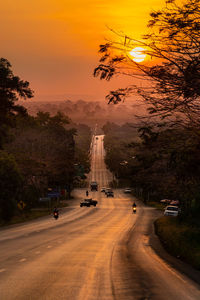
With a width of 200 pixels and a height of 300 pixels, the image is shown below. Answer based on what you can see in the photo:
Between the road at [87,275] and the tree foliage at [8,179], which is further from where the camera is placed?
the tree foliage at [8,179]

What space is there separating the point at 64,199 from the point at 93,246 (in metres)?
96.4

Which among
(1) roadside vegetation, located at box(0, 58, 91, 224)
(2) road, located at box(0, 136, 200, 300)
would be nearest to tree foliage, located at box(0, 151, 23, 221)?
(1) roadside vegetation, located at box(0, 58, 91, 224)

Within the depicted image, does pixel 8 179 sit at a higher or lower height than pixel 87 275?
higher

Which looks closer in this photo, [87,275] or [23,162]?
[87,275]

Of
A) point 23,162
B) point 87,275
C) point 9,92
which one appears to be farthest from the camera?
point 23,162

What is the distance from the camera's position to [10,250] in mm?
25953

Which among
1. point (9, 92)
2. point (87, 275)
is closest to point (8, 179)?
point (9, 92)

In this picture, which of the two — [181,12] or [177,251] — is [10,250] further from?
[181,12]

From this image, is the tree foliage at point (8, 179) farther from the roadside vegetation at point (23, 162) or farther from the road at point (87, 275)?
the road at point (87, 275)

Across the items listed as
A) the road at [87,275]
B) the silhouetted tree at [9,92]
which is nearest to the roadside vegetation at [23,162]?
the silhouetted tree at [9,92]

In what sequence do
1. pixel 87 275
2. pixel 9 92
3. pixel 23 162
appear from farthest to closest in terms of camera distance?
pixel 23 162 → pixel 9 92 → pixel 87 275

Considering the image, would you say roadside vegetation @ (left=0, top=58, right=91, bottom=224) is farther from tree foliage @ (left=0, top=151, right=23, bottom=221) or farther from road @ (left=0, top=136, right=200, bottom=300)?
road @ (left=0, top=136, right=200, bottom=300)

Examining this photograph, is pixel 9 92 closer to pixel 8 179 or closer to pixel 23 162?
pixel 8 179

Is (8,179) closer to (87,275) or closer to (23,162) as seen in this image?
(23,162)
